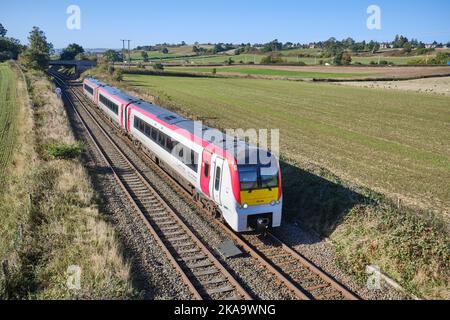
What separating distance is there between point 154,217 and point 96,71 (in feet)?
244

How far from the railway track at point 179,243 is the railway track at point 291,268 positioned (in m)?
1.21

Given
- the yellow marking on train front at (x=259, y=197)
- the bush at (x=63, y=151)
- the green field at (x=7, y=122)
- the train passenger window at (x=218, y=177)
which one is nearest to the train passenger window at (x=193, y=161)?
the train passenger window at (x=218, y=177)

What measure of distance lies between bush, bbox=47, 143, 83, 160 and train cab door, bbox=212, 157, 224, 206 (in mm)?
10844

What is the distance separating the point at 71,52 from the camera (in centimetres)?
13712

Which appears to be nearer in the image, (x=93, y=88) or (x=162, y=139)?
(x=162, y=139)

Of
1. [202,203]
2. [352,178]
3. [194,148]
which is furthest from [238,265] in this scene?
[352,178]

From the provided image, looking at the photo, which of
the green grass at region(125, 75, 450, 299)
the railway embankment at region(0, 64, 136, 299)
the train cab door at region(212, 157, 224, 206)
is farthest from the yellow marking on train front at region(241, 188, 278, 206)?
the railway embankment at region(0, 64, 136, 299)

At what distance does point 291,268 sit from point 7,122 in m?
29.1

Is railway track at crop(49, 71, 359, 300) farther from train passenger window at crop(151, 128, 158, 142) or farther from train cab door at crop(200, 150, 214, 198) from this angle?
train passenger window at crop(151, 128, 158, 142)

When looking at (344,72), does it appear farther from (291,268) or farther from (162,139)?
(291,268)

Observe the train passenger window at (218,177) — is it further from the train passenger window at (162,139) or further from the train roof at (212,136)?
the train passenger window at (162,139)

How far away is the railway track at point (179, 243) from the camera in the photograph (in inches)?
397

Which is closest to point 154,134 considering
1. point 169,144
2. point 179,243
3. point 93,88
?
point 169,144

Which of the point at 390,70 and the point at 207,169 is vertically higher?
the point at 390,70
